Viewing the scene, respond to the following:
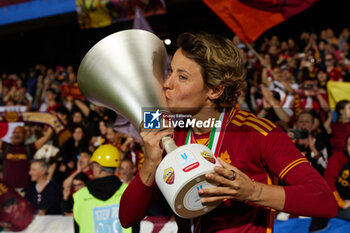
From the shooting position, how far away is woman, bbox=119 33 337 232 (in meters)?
1.24

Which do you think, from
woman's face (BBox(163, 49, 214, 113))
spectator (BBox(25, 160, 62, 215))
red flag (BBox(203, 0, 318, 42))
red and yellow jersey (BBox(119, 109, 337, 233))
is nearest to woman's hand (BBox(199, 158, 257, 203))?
red and yellow jersey (BBox(119, 109, 337, 233))

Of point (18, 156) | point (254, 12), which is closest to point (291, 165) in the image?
point (254, 12)

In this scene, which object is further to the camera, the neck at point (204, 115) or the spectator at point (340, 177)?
the spectator at point (340, 177)

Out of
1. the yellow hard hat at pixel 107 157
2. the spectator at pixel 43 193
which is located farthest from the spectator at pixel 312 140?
the spectator at pixel 43 193

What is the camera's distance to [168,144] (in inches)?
51.6

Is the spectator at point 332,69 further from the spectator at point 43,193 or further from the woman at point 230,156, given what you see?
the woman at point 230,156

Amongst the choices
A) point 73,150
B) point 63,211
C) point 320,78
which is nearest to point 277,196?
point 63,211

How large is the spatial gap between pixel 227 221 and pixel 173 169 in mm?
477

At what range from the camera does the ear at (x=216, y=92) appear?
1667 millimetres

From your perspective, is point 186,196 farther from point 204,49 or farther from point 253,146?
point 204,49

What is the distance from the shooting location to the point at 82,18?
980 centimetres

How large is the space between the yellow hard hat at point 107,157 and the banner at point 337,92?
13.3 feet

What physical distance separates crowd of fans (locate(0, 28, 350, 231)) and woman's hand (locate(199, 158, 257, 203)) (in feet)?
9.55

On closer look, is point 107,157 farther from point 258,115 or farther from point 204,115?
point 204,115
